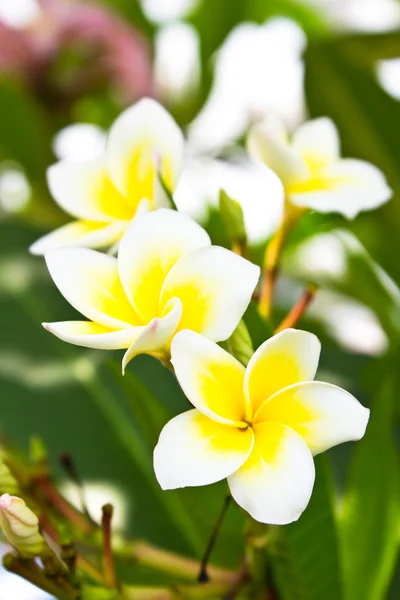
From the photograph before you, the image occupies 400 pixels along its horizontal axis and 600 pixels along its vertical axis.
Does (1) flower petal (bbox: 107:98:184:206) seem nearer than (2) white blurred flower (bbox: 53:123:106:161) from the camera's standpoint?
Yes

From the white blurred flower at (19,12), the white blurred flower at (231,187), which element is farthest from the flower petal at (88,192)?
the white blurred flower at (19,12)

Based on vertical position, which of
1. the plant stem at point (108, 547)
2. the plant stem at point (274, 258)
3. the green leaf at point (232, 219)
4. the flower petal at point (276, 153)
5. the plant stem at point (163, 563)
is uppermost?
the flower petal at point (276, 153)

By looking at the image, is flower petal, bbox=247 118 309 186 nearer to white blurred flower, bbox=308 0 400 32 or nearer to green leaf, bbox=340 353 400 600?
green leaf, bbox=340 353 400 600

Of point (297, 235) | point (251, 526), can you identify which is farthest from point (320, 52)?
Result: point (251, 526)

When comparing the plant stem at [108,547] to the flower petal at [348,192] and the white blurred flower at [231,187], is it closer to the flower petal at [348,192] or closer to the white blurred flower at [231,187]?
the flower petal at [348,192]

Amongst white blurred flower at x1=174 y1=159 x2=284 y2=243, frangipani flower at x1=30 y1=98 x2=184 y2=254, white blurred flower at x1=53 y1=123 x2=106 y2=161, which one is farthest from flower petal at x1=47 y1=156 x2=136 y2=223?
white blurred flower at x1=53 y1=123 x2=106 y2=161

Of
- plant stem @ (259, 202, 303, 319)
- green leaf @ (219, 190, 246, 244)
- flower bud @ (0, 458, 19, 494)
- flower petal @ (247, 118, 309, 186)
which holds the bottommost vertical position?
flower bud @ (0, 458, 19, 494)
